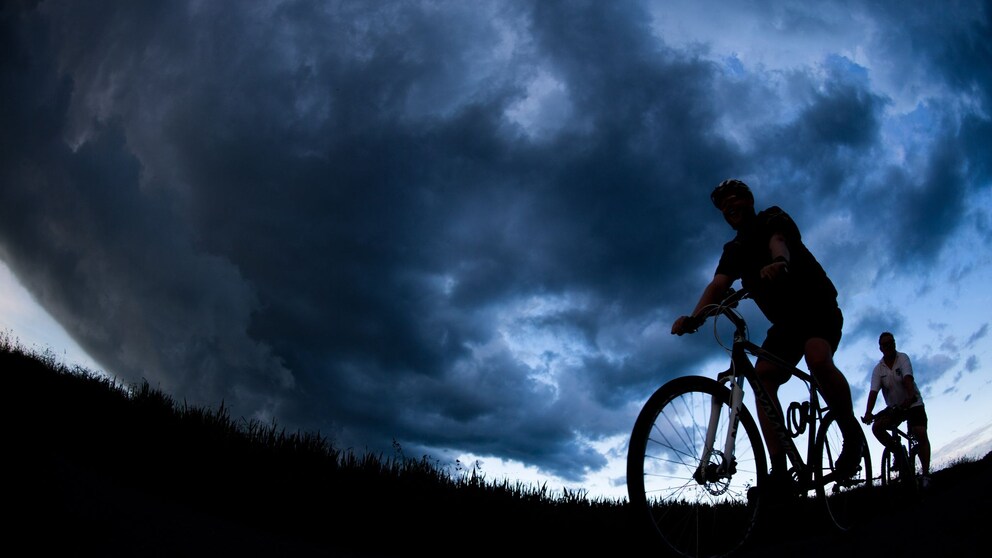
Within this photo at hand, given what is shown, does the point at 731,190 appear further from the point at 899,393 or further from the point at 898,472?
the point at 899,393

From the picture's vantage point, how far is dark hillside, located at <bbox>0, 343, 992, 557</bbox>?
313 centimetres

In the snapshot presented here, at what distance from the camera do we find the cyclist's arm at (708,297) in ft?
12.7

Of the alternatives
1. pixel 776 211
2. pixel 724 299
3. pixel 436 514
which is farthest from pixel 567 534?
pixel 776 211

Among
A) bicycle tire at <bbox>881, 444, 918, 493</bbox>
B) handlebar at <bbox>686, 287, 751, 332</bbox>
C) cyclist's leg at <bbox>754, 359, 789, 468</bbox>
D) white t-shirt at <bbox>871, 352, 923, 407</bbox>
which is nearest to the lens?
handlebar at <bbox>686, 287, 751, 332</bbox>

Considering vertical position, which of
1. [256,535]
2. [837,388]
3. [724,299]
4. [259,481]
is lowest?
[256,535]

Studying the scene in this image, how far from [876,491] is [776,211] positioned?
313cm

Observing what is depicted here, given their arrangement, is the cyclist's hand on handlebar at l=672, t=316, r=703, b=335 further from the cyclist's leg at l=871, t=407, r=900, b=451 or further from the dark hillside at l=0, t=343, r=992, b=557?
the cyclist's leg at l=871, t=407, r=900, b=451

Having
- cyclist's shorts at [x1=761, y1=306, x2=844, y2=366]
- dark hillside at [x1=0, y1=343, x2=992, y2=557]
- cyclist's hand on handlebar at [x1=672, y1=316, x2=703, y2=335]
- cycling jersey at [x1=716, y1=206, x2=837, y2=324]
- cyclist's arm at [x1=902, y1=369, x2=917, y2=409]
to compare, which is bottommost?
dark hillside at [x1=0, y1=343, x2=992, y2=557]

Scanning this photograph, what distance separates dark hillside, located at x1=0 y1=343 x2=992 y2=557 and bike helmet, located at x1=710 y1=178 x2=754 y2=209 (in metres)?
2.50

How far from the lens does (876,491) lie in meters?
5.44

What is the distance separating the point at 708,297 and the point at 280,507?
342cm

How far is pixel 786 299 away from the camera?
4332mm

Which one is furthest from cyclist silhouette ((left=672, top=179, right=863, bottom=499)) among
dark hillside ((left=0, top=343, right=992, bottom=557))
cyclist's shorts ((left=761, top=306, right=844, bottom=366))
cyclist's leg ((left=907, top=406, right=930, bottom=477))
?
cyclist's leg ((left=907, top=406, right=930, bottom=477))

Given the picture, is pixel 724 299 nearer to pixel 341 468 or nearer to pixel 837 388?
pixel 837 388
